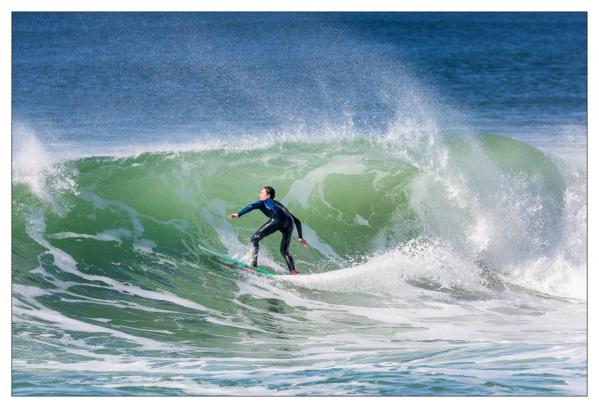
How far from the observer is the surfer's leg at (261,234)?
12414 mm

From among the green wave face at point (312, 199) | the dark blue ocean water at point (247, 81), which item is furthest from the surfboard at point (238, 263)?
the dark blue ocean water at point (247, 81)

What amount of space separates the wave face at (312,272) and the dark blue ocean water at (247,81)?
2.55 m

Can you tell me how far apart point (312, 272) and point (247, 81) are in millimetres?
9757

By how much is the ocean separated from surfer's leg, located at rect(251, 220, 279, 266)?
328 millimetres

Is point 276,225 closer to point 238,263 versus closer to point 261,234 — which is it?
point 261,234

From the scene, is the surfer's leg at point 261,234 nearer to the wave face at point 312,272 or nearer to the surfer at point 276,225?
the surfer at point 276,225

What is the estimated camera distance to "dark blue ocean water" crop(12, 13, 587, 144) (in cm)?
1997

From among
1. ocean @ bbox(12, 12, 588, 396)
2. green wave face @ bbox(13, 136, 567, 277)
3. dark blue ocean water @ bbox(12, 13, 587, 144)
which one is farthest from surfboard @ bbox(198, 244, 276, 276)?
dark blue ocean water @ bbox(12, 13, 587, 144)

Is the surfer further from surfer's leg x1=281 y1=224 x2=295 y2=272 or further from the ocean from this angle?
the ocean

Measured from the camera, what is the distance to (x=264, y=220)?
14.4m

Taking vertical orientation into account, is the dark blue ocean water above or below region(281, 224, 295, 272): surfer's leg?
above

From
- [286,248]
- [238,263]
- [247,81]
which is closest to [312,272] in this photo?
[286,248]
